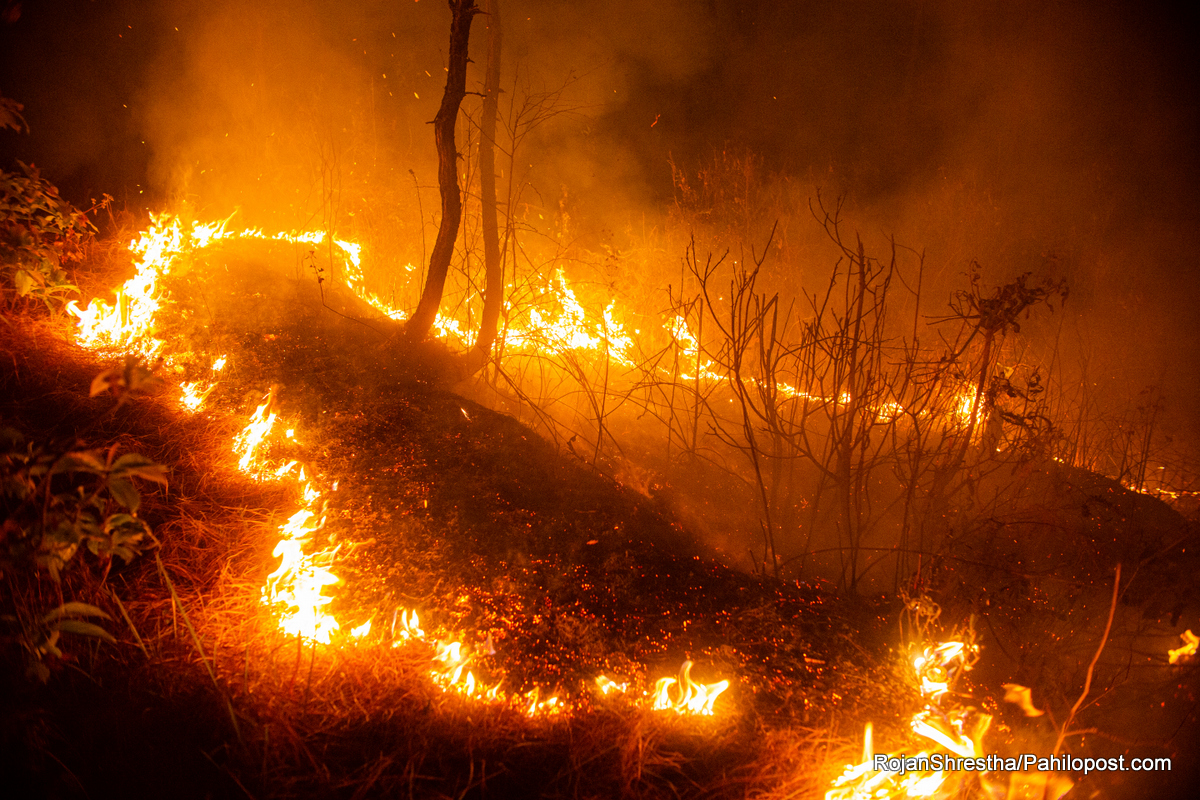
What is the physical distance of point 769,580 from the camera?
315cm

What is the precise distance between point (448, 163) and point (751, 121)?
371 inches

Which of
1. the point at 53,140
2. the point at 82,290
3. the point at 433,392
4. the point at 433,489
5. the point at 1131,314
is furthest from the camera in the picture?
the point at 1131,314

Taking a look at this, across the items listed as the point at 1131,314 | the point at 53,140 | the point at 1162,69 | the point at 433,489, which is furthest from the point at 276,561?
the point at 1162,69

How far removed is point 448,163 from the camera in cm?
486

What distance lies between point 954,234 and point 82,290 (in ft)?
37.3

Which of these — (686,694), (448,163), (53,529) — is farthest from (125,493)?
(448,163)

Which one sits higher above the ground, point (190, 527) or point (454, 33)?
point (454, 33)

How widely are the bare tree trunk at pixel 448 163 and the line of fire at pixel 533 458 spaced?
0.09 ft

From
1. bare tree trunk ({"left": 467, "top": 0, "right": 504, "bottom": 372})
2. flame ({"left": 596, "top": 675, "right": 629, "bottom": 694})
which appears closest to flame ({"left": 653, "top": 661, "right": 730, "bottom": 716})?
flame ({"left": 596, "top": 675, "right": 629, "bottom": 694})

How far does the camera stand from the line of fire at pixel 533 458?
2262 millimetres

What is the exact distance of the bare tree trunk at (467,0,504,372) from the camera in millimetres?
5449

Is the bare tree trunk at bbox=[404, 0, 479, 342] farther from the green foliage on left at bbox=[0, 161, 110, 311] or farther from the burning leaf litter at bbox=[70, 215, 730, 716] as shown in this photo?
the green foliage on left at bbox=[0, 161, 110, 311]

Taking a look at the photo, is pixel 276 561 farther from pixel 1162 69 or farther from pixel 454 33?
pixel 1162 69

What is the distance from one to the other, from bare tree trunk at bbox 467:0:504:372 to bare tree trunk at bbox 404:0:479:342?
0.50 m
